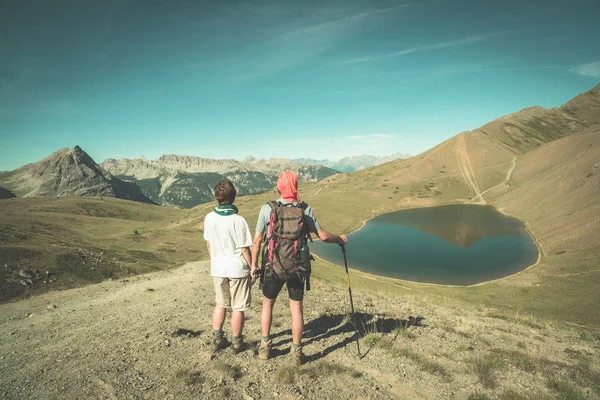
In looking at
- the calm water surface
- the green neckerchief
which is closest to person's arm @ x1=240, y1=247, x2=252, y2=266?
the green neckerchief

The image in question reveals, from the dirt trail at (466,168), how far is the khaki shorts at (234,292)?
391ft

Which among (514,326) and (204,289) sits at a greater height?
(204,289)

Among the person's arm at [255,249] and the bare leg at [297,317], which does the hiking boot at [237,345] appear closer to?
the bare leg at [297,317]

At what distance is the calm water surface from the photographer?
41.4 m

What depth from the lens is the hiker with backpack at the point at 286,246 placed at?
612cm

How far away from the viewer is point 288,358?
23.4 feet

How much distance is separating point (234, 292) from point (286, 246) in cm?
185

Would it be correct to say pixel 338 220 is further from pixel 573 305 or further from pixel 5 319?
pixel 5 319

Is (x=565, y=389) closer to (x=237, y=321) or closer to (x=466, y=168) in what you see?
(x=237, y=321)

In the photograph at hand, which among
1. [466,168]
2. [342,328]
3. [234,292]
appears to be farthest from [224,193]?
[466,168]

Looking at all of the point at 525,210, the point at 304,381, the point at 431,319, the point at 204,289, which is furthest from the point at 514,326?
the point at 525,210

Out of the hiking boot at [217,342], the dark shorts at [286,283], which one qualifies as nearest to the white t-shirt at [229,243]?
the dark shorts at [286,283]

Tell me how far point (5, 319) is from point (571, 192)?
88.1 meters

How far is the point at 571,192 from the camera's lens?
60.8 metres
